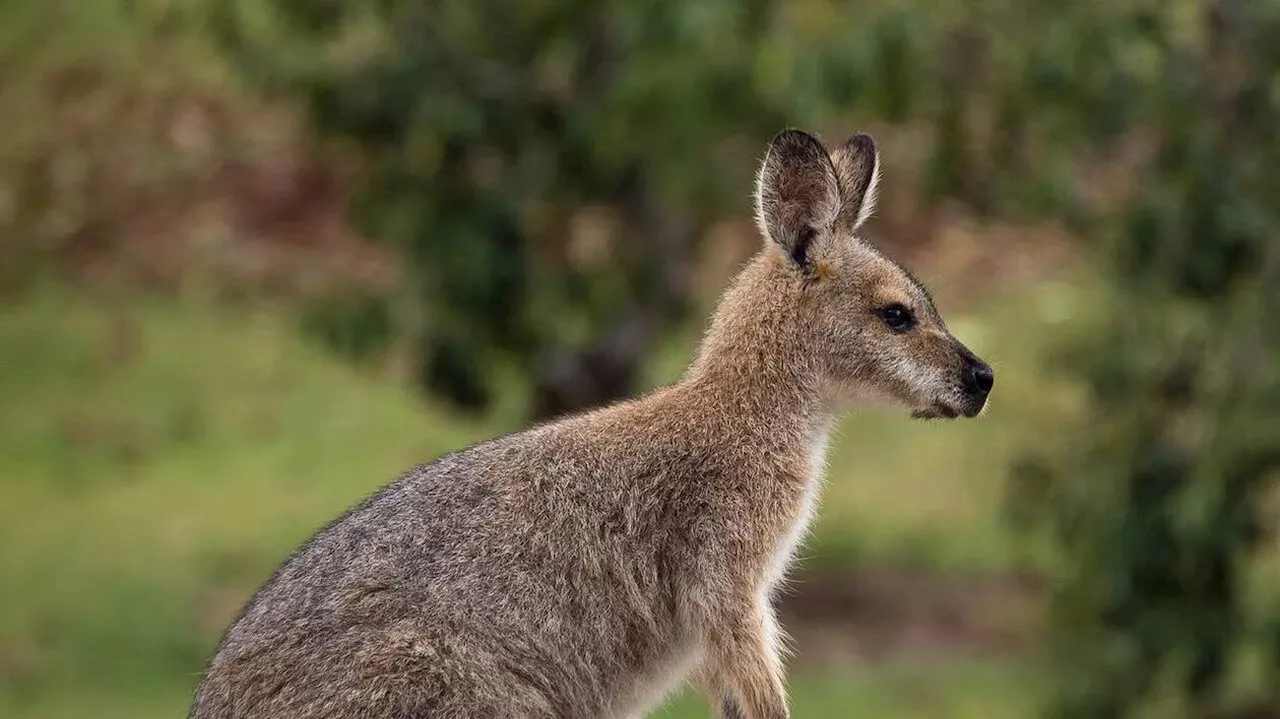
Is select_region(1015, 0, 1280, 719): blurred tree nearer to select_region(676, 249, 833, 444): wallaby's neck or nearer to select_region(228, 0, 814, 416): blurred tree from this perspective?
select_region(228, 0, 814, 416): blurred tree

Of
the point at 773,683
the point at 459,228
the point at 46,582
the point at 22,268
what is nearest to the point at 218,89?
the point at 22,268

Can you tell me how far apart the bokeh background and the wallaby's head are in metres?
0.83

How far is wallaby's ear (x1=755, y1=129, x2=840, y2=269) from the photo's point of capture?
6.23m

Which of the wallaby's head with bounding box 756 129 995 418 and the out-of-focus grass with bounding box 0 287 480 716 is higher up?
the out-of-focus grass with bounding box 0 287 480 716

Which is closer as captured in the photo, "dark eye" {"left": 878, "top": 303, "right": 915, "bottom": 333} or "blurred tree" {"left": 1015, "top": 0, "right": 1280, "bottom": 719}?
"dark eye" {"left": 878, "top": 303, "right": 915, "bottom": 333}

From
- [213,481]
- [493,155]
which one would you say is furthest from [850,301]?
[213,481]

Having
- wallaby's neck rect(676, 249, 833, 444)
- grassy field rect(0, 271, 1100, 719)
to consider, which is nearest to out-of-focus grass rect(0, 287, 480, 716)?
grassy field rect(0, 271, 1100, 719)

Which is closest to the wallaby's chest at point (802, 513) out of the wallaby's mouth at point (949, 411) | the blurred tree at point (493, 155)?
the wallaby's mouth at point (949, 411)

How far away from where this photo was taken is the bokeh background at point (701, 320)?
39.9 feet

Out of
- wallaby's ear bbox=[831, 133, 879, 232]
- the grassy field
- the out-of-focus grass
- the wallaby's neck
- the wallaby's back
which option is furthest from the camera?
the out-of-focus grass

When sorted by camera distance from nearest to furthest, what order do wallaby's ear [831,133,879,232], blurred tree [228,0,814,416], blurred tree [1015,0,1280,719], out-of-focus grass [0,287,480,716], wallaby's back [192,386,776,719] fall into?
wallaby's back [192,386,776,719], wallaby's ear [831,133,879,232], blurred tree [1015,0,1280,719], blurred tree [228,0,814,416], out-of-focus grass [0,287,480,716]

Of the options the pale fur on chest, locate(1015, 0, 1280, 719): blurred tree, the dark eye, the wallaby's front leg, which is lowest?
the wallaby's front leg

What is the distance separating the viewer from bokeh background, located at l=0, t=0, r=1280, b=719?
39.9 feet

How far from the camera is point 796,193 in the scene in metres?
6.28
